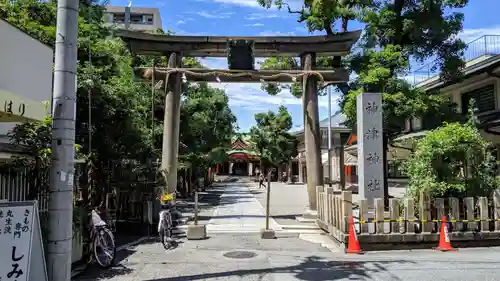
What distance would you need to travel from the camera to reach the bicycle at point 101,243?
27.5 ft

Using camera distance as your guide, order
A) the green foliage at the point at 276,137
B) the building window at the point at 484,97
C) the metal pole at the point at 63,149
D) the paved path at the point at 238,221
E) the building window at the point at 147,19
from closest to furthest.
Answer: the metal pole at the point at 63,149, the paved path at the point at 238,221, the building window at the point at 484,97, the green foliage at the point at 276,137, the building window at the point at 147,19

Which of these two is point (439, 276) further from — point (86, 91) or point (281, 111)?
point (281, 111)

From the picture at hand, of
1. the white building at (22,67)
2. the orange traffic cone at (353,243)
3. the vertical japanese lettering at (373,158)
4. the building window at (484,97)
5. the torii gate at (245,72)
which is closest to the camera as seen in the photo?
the white building at (22,67)

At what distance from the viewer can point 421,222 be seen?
1002 cm

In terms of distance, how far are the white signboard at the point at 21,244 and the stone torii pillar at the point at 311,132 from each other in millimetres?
9826

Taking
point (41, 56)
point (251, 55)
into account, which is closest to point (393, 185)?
point (251, 55)

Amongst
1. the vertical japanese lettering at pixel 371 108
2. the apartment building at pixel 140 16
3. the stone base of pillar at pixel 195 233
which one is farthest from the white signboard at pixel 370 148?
the apartment building at pixel 140 16

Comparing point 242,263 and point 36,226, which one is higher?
point 36,226

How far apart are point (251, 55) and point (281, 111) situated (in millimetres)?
34929

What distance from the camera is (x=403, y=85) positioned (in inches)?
603

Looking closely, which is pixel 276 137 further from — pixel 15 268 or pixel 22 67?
pixel 15 268

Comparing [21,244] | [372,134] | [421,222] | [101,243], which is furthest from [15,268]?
[372,134]

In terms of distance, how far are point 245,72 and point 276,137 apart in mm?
34082

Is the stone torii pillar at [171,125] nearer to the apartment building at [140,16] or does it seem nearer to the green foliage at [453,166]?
the green foliage at [453,166]
